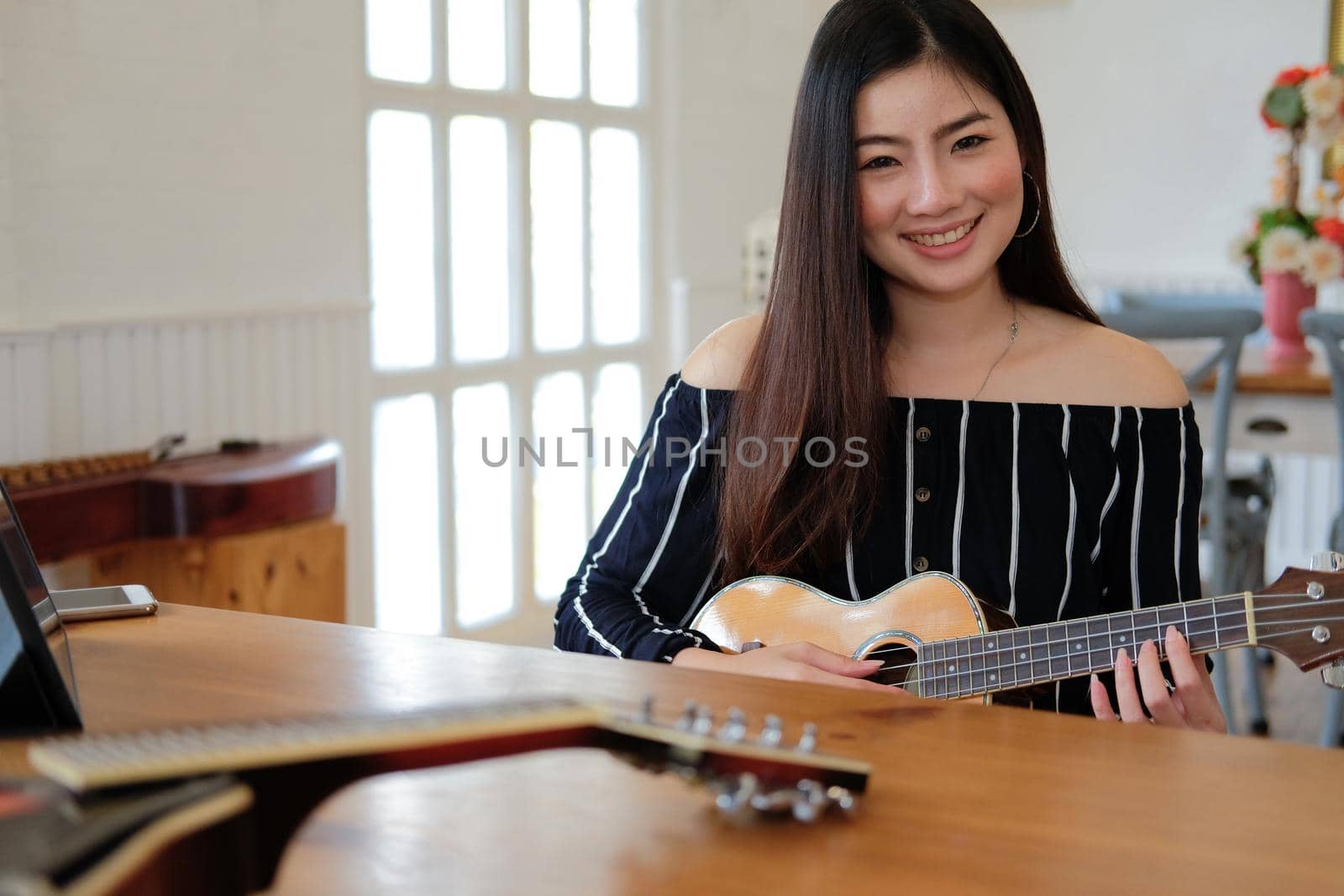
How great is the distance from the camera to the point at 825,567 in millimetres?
1583

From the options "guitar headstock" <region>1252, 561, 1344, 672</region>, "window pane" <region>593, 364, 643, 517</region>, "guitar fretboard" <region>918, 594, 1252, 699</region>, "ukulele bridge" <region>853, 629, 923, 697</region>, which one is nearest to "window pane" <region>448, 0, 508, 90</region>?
"window pane" <region>593, 364, 643, 517</region>

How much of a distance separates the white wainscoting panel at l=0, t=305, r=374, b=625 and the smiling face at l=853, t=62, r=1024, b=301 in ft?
6.54

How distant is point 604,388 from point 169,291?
6.30ft

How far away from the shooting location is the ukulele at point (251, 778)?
48 cm

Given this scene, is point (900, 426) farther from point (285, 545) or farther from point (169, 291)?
point (169, 291)

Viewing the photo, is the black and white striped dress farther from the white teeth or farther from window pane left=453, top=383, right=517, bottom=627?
window pane left=453, top=383, right=517, bottom=627

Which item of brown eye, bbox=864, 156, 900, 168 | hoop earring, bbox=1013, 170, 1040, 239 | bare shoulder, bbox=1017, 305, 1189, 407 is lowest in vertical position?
bare shoulder, bbox=1017, 305, 1189, 407

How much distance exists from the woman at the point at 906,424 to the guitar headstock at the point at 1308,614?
1.21 feet

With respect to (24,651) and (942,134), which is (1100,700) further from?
(24,651)

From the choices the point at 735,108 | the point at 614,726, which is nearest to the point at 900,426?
the point at 614,726

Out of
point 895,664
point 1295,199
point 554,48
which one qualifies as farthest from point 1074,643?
point 554,48

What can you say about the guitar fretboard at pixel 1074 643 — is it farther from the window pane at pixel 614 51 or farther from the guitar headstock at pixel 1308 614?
the window pane at pixel 614 51

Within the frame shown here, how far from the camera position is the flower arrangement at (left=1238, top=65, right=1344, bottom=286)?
3.53 m

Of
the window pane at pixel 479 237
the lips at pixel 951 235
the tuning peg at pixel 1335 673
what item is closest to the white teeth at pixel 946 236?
the lips at pixel 951 235
